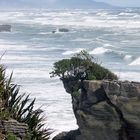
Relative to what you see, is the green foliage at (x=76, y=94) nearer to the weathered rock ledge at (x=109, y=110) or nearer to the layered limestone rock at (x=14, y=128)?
the weathered rock ledge at (x=109, y=110)

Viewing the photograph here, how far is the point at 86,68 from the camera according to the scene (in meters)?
27.3

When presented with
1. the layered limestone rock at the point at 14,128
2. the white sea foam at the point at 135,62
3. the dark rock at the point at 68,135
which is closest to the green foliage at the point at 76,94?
the dark rock at the point at 68,135

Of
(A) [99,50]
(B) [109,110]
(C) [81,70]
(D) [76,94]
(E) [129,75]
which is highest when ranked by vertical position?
(A) [99,50]

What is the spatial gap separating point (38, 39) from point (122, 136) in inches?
2478

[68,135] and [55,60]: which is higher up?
[55,60]

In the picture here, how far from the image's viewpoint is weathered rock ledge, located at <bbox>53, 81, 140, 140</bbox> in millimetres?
23031

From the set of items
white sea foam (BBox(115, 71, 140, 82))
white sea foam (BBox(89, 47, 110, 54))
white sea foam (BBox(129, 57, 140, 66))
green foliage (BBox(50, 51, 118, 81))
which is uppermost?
white sea foam (BBox(89, 47, 110, 54))

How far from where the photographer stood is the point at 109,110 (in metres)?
23.5

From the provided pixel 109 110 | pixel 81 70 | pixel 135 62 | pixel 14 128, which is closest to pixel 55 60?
pixel 135 62

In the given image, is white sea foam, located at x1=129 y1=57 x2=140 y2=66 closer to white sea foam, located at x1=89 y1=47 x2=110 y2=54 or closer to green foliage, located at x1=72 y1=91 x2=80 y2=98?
white sea foam, located at x1=89 y1=47 x2=110 y2=54

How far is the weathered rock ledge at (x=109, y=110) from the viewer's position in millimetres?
23031

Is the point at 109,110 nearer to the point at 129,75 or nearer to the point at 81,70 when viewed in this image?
the point at 81,70

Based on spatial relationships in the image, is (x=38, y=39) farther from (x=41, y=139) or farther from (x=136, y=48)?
(x=41, y=139)

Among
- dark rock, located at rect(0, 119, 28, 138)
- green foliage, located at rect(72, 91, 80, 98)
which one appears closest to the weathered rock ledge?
green foliage, located at rect(72, 91, 80, 98)
